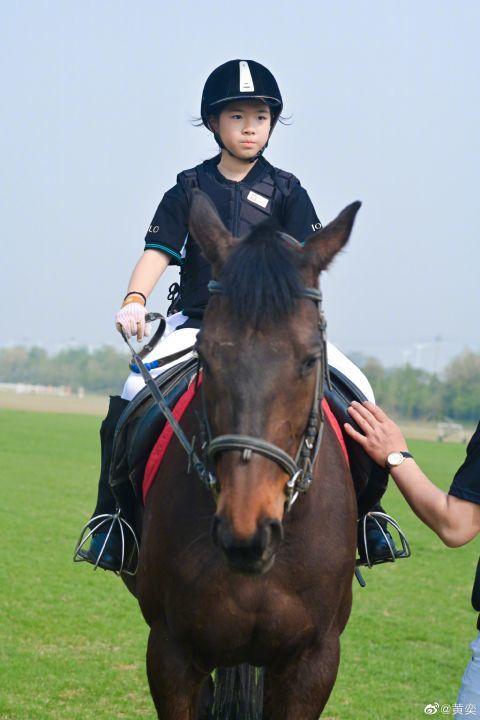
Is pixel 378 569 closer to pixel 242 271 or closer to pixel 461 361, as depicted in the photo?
pixel 242 271

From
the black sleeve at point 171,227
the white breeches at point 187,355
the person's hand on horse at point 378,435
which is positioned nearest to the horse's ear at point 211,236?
the person's hand on horse at point 378,435

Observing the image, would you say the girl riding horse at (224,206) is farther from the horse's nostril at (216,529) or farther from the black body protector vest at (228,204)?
the horse's nostril at (216,529)

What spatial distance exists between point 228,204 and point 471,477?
212 centimetres

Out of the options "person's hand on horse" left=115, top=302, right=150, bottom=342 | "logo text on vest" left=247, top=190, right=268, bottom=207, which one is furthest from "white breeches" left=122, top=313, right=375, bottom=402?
"logo text on vest" left=247, top=190, right=268, bottom=207

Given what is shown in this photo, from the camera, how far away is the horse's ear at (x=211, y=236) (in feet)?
12.6

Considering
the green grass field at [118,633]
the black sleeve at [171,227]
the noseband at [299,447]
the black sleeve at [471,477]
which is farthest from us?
the green grass field at [118,633]

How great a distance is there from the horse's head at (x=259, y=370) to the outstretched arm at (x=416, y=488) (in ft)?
2.99

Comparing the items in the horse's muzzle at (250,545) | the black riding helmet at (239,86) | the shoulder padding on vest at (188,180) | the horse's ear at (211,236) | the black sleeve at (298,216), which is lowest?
the horse's muzzle at (250,545)

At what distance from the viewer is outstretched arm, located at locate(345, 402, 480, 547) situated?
4.31 meters

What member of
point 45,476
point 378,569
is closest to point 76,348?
point 45,476

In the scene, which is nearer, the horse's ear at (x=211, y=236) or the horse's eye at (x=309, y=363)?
the horse's eye at (x=309, y=363)

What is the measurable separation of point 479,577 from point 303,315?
1580 mm

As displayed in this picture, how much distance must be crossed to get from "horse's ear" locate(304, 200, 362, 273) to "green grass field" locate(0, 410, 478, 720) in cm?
456

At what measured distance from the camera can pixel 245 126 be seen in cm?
552
